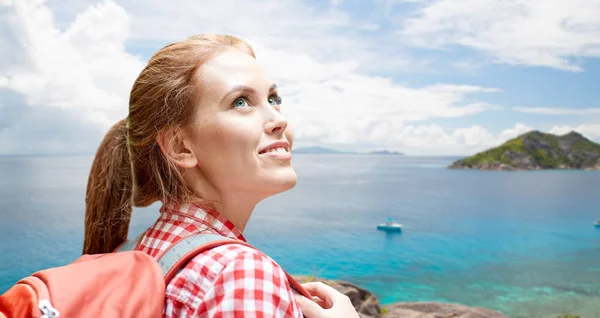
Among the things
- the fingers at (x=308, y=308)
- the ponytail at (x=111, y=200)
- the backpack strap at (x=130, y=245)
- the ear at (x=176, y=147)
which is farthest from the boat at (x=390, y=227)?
the fingers at (x=308, y=308)

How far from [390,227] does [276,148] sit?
37561 mm

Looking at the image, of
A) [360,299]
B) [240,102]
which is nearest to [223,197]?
[240,102]

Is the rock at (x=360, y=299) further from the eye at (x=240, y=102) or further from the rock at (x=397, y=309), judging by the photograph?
the eye at (x=240, y=102)

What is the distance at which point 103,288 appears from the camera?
1.19 metres

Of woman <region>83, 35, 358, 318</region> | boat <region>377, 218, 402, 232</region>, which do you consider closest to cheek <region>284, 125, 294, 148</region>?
woman <region>83, 35, 358, 318</region>

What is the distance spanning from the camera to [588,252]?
3262 centimetres

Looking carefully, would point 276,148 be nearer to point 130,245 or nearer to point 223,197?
point 223,197

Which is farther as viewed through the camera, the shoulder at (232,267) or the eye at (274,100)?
the eye at (274,100)

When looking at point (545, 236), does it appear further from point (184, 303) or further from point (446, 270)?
point (184, 303)

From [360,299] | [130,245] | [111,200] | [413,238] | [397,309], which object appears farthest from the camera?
[413,238]

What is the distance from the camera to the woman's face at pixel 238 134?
1.47m

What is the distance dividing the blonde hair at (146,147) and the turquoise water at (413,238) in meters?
20.6

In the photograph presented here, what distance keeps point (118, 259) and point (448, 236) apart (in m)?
36.9

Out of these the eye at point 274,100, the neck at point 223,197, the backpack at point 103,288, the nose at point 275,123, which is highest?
the eye at point 274,100
